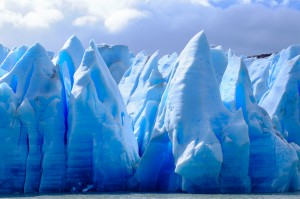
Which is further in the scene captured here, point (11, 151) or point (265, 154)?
point (11, 151)

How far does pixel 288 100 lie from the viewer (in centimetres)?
1856

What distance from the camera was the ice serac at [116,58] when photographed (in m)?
Answer: 26.7

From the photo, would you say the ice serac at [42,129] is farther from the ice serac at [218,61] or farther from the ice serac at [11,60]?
the ice serac at [218,61]

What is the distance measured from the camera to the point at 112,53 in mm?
27141

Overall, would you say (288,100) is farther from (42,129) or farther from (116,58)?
(116,58)

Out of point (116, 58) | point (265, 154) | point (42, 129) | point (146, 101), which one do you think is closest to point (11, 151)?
point (42, 129)

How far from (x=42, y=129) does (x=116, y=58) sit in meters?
13.6

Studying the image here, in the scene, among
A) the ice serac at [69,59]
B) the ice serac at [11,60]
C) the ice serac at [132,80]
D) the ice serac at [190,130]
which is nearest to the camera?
the ice serac at [190,130]

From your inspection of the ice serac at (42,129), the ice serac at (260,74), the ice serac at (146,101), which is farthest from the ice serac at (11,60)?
the ice serac at (260,74)

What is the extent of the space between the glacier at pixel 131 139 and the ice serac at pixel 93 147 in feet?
0.08

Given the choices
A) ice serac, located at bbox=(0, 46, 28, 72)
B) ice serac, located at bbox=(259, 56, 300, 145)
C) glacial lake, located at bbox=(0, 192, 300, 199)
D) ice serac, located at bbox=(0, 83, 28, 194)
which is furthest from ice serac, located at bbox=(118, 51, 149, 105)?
glacial lake, located at bbox=(0, 192, 300, 199)

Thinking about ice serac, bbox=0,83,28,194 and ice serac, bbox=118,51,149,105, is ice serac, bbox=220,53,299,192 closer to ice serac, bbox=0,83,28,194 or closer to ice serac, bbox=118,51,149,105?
ice serac, bbox=0,83,28,194

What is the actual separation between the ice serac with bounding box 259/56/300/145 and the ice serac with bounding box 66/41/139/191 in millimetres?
6480

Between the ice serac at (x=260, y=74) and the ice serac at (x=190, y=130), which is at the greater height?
the ice serac at (x=260, y=74)
